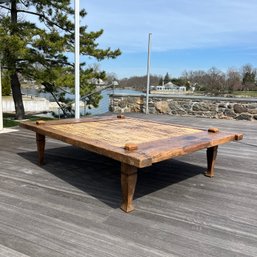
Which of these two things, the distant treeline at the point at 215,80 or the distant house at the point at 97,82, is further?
the distant treeline at the point at 215,80

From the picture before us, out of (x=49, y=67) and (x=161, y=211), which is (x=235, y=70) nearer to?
(x=49, y=67)

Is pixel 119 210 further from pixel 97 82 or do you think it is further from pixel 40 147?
pixel 97 82

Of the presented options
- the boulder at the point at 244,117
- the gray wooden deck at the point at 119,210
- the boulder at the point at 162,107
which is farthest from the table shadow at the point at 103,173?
the boulder at the point at 162,107

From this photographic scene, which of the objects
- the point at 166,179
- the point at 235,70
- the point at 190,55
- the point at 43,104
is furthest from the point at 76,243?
the point at 190,55

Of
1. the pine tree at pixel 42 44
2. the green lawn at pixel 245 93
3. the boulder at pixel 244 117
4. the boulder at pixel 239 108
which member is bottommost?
the boulder at pixel 244 117

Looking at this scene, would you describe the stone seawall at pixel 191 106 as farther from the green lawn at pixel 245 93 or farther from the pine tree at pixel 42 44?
the pine tree at pixel 42 44

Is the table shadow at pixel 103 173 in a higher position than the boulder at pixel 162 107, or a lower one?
lower

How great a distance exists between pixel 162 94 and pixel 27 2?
4.63 metres

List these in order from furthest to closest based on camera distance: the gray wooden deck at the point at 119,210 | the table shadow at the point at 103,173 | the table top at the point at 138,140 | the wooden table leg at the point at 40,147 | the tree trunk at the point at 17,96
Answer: the tree trunk at the point at 17,96 → the wooden table leg at the point at 40,147 → the table shadow at the point at 103,173 → the table top at the point at 138,140 → the gray wooden deck at the point at 119,210

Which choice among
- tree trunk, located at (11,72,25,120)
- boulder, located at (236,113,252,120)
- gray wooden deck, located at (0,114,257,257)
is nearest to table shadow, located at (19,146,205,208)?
gray wooden deck, located at (0,114,257,257)

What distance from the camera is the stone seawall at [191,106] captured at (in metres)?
7.75

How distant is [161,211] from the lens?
211cm

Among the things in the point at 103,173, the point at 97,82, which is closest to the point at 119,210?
the point at 103,173

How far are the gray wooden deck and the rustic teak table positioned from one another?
0.79 ft
